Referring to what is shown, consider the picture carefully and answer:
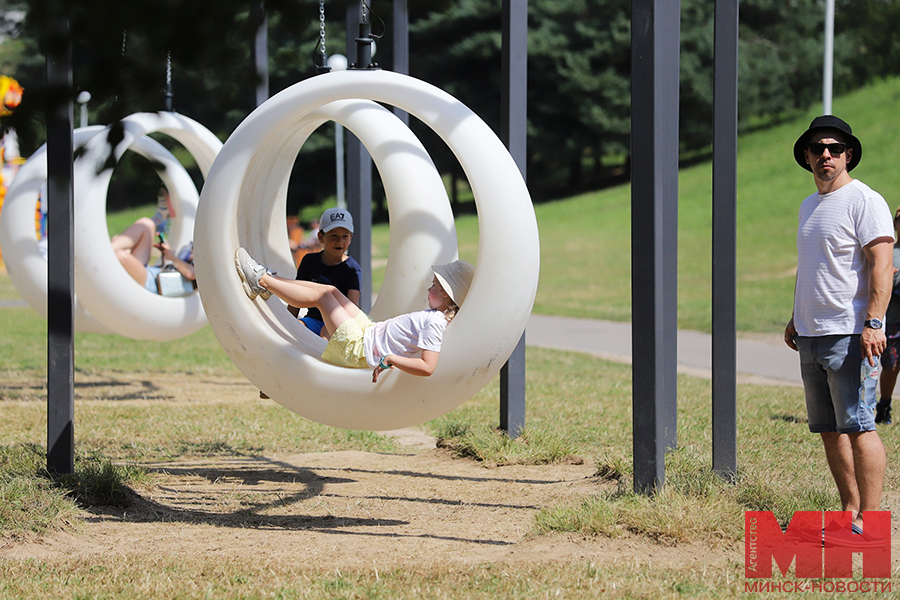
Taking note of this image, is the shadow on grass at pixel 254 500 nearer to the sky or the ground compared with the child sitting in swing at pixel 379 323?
nearer to the ground

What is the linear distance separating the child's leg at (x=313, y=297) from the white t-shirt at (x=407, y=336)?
255 mm

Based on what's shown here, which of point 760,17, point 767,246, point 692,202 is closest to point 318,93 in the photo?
point 767,246

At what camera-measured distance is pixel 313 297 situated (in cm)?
511

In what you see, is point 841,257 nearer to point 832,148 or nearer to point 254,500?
point 832,148

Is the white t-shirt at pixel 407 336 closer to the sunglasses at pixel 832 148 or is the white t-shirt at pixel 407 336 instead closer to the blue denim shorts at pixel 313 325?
the blue denim shorts at pixel 313 325

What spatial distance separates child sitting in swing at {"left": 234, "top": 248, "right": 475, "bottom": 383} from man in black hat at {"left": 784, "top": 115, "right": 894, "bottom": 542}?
5.58ft

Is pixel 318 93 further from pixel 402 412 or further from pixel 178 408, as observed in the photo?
pixel 178 408

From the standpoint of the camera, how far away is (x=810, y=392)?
4.63 m

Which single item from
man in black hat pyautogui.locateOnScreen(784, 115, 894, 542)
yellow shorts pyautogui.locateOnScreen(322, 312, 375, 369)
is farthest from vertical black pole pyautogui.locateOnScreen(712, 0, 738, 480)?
yellow shorts pyautogui.locateOnScreen(322, 312, 375, 369)

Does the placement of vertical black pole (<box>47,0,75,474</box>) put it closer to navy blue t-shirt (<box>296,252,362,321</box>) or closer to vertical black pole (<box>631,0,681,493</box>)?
navy blue t-shirt (<box>296,252,362,321</box>)

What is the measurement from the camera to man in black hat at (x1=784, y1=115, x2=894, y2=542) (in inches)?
172

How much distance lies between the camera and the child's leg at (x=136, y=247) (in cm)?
905

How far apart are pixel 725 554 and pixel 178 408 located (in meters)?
6.01

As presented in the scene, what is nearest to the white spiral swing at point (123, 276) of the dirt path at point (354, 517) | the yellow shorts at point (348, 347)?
the dirt path at point (354, 517)
